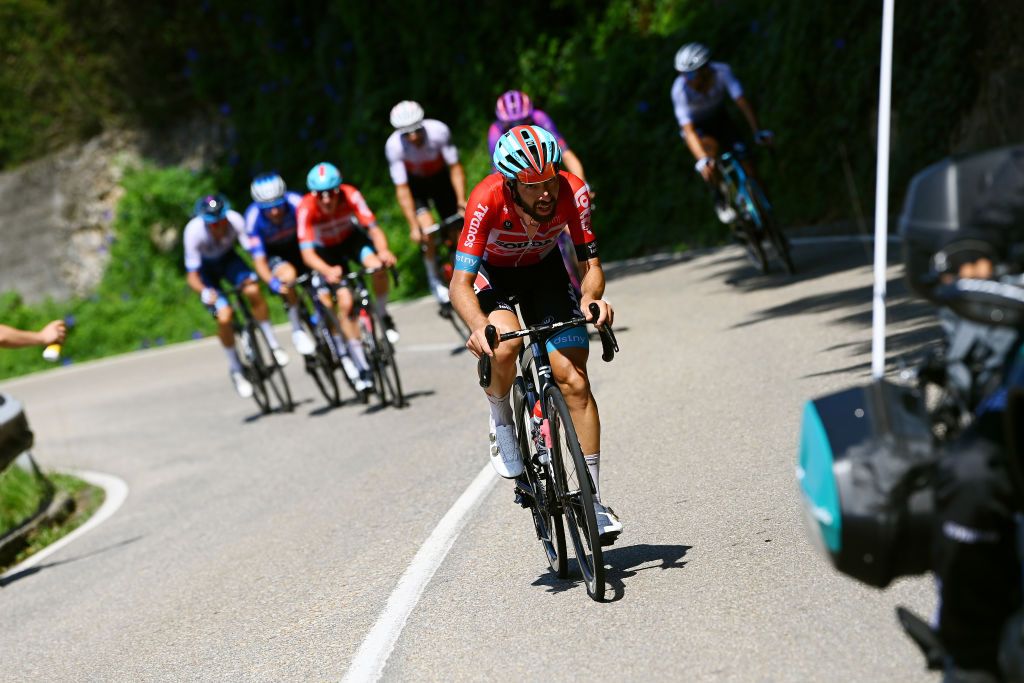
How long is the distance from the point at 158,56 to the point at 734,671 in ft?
105

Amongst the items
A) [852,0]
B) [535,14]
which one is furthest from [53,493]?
[535,14]

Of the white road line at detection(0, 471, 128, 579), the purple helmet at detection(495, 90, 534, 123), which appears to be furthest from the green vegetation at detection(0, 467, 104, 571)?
the purple helmet at detection(495, 90, 534, 123)

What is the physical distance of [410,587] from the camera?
6984 millimetres

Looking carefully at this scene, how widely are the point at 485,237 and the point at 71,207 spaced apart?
99.2 feet

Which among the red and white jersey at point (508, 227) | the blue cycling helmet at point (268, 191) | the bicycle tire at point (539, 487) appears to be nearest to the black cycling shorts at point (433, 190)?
the blue cycling helmet at point (268, 191)

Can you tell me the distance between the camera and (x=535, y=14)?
26266 mm

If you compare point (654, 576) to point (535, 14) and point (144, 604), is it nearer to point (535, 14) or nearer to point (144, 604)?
point (144, 604)

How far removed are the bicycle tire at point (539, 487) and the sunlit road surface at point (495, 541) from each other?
139 millimetres

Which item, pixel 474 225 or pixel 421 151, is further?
pixel 421 151

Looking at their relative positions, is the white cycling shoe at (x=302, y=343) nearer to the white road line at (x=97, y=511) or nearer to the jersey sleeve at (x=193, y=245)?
the jersey sleeve at (x=193, y=245)

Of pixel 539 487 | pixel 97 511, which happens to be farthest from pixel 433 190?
pixel 539 487

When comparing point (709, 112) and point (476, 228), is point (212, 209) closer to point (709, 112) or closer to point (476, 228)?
point (709, 112)

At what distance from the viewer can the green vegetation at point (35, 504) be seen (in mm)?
12070

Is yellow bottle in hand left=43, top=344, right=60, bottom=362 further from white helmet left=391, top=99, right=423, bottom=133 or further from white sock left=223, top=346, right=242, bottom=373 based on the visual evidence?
white sock left=223, top=346, right=242, bottom=373
